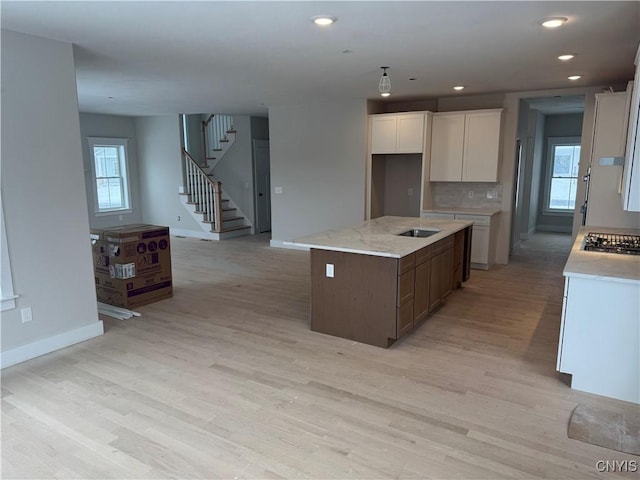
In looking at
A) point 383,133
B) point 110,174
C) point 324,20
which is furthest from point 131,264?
point 110,174

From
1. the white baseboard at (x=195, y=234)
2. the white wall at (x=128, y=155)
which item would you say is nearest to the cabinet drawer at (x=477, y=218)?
the white baseboard at (x=195, y=234)

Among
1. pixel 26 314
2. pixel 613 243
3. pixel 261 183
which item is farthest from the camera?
pixel 261 183

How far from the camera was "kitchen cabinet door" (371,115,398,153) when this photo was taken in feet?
21.6

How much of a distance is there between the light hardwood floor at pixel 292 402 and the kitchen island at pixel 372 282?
0.56 feet

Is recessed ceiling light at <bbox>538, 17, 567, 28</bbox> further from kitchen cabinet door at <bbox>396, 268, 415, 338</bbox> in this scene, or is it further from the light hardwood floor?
the light hardwood floor

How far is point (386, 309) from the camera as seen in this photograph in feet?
11.8

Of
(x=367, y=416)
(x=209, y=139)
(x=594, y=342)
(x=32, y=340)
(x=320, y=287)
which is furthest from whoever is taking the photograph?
(x=209, y=139)

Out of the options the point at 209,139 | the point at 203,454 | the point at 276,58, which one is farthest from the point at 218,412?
the point at 209,139

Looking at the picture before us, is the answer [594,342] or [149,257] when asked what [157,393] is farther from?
[594,342]

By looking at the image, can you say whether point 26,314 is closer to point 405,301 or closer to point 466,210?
point 405,301

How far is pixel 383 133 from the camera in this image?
667 cm

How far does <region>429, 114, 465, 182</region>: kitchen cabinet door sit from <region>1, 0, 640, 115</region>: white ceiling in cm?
60

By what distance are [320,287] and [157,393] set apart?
1638mm

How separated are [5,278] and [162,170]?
6815mm
